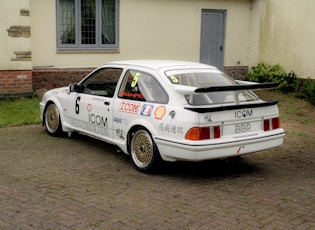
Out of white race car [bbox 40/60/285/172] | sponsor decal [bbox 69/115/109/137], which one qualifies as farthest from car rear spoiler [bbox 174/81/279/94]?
sponsor decal [bbox 69/115/109/137]

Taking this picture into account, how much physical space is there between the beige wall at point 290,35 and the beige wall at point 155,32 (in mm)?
902

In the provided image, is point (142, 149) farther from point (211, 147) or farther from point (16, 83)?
point (16, 83)

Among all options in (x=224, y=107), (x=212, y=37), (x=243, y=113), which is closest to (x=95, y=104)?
(x=224, y=107)

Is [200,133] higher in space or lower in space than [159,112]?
lower

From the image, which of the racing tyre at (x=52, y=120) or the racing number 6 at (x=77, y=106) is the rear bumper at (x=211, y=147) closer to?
the racing number 6 at (x=77, y=106)

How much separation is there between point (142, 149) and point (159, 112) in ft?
2.07

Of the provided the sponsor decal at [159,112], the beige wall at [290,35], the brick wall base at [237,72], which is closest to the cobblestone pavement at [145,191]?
the sponsor decal at [159,112]

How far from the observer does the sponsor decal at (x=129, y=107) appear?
6508 mm

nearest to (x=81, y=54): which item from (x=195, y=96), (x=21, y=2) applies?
(x=21, y=2)

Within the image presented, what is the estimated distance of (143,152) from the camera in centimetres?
641

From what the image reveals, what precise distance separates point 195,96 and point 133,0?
28.6 feet

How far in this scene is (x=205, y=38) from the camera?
52.5 feet

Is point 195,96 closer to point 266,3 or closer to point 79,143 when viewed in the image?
point 79,143

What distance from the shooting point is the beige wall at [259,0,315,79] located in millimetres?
14344
